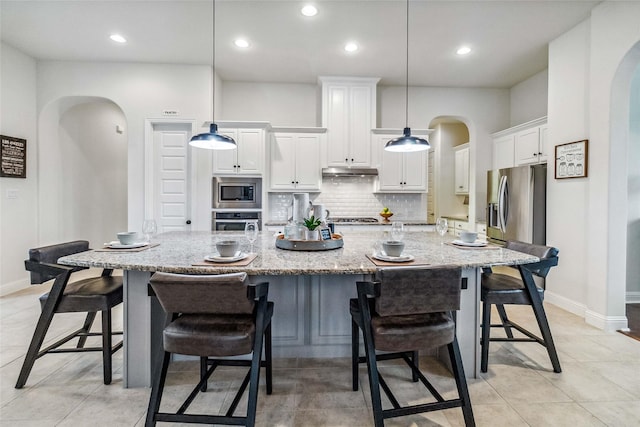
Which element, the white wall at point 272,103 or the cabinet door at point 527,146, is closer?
the cabinet door at point 527,146

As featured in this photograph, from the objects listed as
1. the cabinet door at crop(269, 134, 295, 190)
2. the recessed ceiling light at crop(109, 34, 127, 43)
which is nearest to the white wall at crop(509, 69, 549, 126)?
the cabinet door at crop(269, 134, 295, 190)

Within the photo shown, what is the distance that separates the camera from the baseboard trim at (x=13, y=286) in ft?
12.8

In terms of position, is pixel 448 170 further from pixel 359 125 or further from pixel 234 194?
pixel 234 194

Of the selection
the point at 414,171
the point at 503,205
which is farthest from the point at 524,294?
the point at 414,171

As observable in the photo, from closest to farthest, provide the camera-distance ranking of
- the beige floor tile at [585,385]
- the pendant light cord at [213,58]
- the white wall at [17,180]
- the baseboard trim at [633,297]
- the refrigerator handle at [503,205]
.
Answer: the beige floor tile at [585,385] → the pendant light cord at [213,58] → the baseboard trim at [633,297] → the white wall at [17,180] → the refrigerator handle at [503,205]

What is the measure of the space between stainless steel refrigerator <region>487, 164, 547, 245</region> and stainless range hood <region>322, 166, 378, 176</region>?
168 centimetres

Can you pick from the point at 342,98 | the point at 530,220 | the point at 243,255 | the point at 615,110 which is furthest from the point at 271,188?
the point at 615,110

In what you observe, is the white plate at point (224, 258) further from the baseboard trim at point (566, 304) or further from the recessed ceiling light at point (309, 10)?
the baseboard trim at point (566, 304)

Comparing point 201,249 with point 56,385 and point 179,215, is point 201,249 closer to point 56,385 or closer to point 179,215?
point 56,385

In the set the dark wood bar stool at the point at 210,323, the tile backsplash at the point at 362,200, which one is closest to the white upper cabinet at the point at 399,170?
the tile backsplash at the point at 362,200

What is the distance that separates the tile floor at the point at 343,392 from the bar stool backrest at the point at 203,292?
0.77 metres

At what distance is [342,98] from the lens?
474cm

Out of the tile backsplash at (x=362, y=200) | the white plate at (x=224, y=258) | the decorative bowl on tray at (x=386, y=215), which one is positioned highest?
the tile backsplash at (x=362, y=200)

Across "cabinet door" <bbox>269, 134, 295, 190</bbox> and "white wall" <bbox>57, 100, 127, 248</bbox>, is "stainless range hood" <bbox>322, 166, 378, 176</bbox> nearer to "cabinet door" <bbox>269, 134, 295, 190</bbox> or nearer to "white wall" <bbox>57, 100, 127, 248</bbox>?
"cabinet door" <bbox>269, 134, 295, 190</bbox>
